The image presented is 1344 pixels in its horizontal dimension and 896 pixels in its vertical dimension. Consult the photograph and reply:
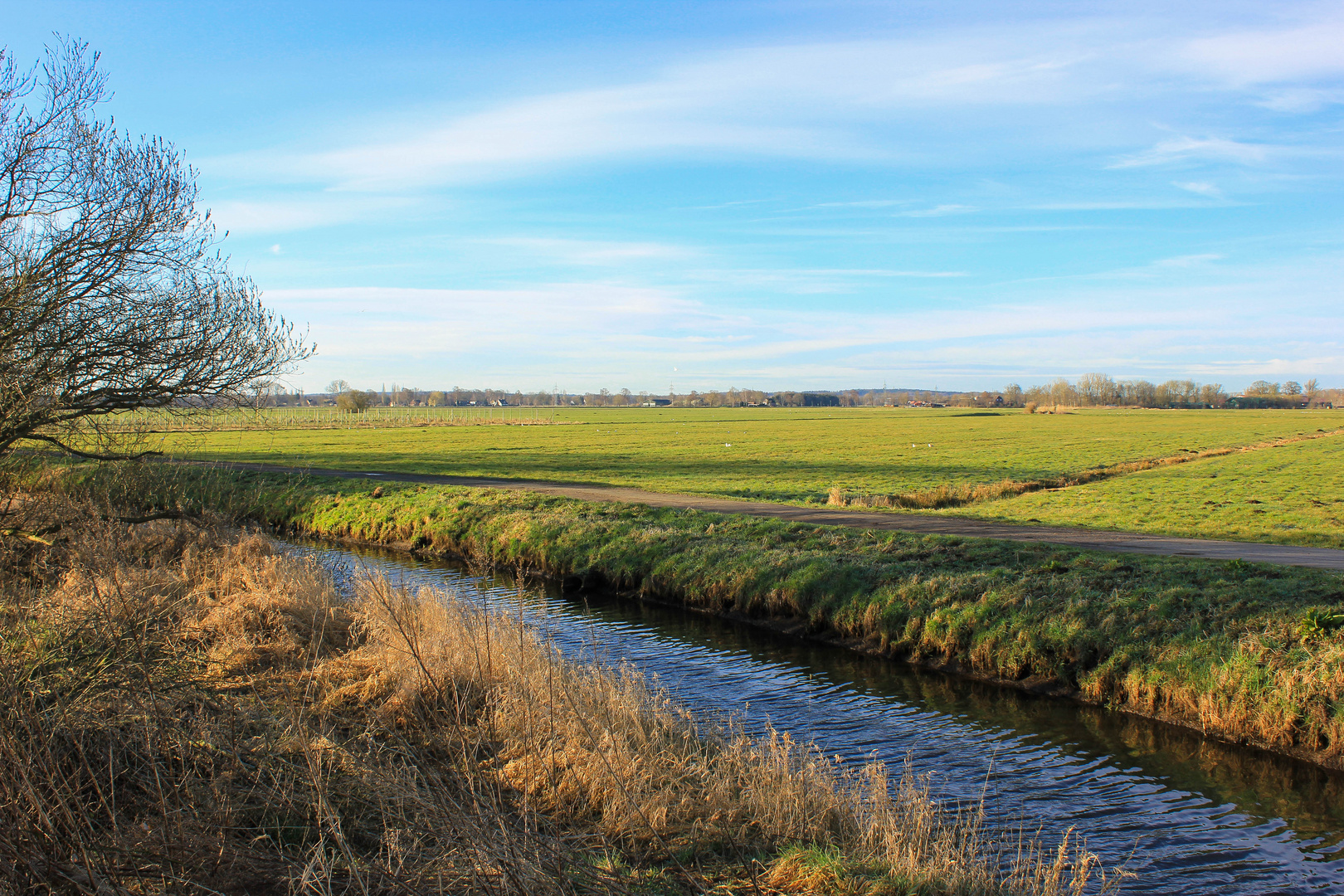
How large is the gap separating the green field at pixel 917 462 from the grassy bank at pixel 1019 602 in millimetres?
9724

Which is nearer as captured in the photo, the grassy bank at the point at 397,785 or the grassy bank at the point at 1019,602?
the grassy bank at the point at 397,785

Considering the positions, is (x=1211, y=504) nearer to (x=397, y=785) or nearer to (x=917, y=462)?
(x=917, y=462)

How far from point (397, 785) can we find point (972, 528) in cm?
2042

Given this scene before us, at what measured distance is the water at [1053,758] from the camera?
832 cm

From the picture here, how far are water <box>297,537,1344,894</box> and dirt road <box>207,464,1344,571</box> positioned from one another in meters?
7.88

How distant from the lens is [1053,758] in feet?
35.4

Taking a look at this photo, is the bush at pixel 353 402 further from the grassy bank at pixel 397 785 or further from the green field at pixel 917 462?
the grassy bank at pixel 397 785

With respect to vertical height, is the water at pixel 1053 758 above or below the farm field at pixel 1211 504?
below

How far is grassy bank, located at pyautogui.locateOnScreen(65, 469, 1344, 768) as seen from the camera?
11.6 metres

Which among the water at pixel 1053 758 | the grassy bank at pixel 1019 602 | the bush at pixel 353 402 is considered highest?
the bush at pixel 353 402

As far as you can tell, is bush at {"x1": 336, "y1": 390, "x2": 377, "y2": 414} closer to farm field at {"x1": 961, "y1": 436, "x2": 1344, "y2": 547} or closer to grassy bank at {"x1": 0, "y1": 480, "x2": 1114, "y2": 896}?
farm field at {"x1": 961, "y1": 436, "x2": 1344, "y2": 547}

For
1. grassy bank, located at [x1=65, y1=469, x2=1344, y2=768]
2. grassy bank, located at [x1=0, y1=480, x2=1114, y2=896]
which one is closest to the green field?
grassy bank, located at [x1=0, y1=480, x2=1114, y2=896]

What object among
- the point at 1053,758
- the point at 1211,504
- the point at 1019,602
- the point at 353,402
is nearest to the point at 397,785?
the point at 1053,758

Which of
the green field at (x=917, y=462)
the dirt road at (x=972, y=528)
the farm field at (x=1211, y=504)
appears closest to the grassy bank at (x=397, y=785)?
the green field at (x=917, y=462)
